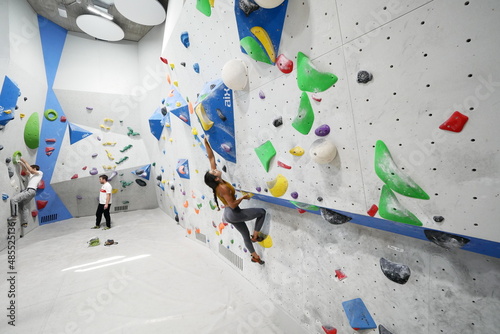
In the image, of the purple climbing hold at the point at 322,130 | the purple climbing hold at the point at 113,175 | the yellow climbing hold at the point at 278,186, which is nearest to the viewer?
the purple climbing hold at the point at 322,130

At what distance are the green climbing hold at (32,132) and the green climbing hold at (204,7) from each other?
14.5 ft

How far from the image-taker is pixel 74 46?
17.0ft

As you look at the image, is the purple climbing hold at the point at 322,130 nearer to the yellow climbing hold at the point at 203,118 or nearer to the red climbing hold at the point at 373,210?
the red climbing hold at the point at 373,210

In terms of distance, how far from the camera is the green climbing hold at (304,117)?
55.2 inches

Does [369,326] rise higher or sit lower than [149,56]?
lower

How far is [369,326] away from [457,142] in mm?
1296

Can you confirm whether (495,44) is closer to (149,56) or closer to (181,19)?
(181,19)

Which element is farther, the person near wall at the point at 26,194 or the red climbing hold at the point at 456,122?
the person near wall at the point at 26,194

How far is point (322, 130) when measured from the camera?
134 cm

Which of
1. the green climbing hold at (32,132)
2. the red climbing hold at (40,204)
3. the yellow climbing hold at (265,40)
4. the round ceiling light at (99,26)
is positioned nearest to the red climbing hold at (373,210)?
the yellow climbing hold at (265,40)

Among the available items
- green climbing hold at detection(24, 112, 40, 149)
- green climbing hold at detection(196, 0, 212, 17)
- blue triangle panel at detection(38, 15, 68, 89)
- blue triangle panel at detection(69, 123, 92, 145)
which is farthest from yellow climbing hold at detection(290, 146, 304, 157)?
blue triangle panel at detection(38, 15, 68, 89)

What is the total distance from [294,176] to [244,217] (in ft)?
2.58

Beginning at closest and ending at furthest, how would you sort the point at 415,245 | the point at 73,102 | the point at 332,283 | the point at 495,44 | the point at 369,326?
the point at 495,44 < the point at 415,245 < the point at 369,326 < the point at 332,283 < the point at 73,102

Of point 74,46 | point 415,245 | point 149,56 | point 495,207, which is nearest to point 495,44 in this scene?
point 495,207
